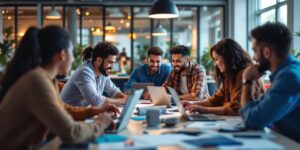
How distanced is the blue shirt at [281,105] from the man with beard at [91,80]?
1.64 m

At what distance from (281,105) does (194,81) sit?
268 cm

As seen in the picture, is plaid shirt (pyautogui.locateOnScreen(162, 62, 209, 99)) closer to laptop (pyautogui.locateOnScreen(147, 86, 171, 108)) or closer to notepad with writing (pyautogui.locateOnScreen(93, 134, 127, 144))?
laptop (pyautogui.locateOnScreen(147, 86, 171, 108))

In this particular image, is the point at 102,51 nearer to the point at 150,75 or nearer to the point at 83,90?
the point at 83,90

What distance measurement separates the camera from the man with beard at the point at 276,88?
89.9 inches

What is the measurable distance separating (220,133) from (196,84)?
247 centimetres

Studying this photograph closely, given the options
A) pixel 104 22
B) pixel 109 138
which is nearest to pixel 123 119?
pixel 109 138

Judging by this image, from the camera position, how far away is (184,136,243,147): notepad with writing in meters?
2.02

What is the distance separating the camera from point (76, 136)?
6.58ft

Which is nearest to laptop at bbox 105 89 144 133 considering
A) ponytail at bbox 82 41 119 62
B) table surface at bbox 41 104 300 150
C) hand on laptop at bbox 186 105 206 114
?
table surface at bbox 41 104 300 150

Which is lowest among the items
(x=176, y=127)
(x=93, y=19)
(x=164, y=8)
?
(x=176, y=127)

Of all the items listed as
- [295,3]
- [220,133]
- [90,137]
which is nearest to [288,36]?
[220,133]

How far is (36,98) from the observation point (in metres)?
1.95

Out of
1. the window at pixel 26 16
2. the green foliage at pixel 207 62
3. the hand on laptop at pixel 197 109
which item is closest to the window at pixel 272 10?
the green foliage at pixel 207 62

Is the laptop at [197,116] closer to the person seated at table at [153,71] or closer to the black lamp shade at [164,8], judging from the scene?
the black lamp shade at [164,8]
